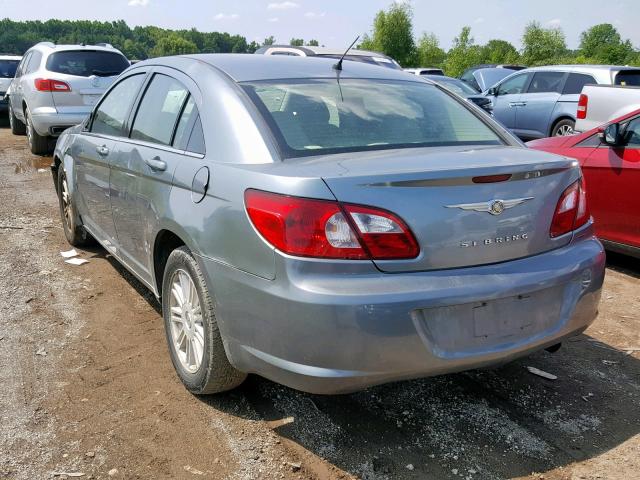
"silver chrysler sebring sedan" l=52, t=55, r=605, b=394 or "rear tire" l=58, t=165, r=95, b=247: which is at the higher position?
"silver chrysler sebring sedan" l=52, t=55, r=605, b=394

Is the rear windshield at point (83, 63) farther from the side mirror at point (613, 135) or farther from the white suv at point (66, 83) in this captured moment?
the side mirror at point (613, 135)

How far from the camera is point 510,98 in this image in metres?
12.9

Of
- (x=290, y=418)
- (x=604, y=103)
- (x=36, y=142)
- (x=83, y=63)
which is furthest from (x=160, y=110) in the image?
(x=36, y=142)

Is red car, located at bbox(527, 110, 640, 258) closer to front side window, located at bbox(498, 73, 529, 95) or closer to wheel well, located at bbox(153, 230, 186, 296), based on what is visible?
wheel well, located at bbox(153, 230, 186, 296)

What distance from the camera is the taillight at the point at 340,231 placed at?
2.41 metres

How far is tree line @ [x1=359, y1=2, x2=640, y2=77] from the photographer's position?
5181 centimetres

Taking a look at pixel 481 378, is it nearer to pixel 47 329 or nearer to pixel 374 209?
pixel 374 209

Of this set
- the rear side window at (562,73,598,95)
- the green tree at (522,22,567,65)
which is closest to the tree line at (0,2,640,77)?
the green tree at (522,22,567,65)

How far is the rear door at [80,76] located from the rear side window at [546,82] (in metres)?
7.66

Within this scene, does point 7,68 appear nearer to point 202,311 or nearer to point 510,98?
point 510,98

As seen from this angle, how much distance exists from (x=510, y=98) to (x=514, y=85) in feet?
1.21

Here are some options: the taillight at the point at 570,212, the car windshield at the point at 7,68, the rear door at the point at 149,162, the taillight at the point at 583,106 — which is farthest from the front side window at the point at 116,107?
the car windshield at the point at 7,68

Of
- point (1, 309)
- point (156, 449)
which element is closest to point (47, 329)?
point (1, 309)

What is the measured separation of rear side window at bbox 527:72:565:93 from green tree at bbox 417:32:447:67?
55.8 m
